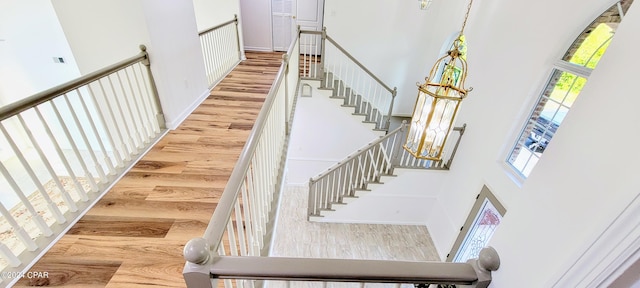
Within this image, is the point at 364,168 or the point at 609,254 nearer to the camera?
the point at 609,254

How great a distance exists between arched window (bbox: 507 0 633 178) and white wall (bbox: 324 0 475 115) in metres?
2.77

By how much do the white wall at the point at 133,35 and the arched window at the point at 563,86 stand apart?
3723 mm

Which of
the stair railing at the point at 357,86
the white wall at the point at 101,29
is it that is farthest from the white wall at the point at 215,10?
the white wall at the point at 101,29

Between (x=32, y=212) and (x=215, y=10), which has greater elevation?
(x=215, y=10)

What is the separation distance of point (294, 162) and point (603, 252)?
17.2 ft

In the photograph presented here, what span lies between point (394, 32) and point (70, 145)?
5.40 metres

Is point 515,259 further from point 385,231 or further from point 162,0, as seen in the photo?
point 385,231

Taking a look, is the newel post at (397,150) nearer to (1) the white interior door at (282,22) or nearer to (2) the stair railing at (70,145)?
(2) the stair railing at (70,145)

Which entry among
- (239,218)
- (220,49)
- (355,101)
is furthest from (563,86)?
(220,49)

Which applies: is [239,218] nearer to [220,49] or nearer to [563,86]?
[563,86]

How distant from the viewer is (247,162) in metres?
1.07

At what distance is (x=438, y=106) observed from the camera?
63.6 inches

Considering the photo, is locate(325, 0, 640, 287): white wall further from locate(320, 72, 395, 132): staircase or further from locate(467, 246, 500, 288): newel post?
locate(320, 72, 395, 132): staircase

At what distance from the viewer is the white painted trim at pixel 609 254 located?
21.2 inches
